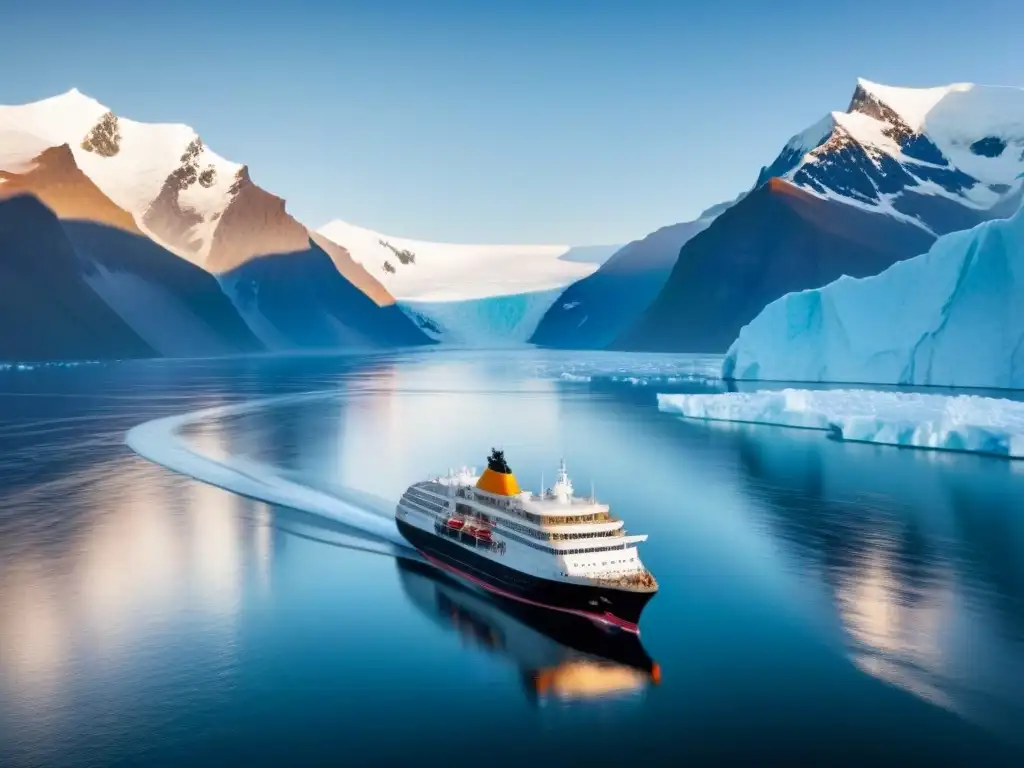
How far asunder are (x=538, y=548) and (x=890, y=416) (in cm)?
4171

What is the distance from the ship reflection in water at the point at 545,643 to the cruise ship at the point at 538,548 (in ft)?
1.42

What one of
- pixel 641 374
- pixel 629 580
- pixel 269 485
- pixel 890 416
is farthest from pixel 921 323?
pixel 629 580

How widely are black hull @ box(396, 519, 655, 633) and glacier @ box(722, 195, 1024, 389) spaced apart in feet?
223

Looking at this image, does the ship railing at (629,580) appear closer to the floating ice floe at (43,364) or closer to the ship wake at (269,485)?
the ship wake at (269,485)

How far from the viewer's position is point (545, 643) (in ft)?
84.9

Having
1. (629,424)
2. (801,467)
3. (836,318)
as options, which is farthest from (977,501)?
(836,318)

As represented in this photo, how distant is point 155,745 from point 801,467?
41104mm

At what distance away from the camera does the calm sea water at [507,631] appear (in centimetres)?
2000

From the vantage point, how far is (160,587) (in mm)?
29828

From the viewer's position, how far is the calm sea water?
20000 mm

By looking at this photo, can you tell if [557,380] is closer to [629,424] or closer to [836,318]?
[836,318]

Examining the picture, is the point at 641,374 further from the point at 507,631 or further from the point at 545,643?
the point at 545,643

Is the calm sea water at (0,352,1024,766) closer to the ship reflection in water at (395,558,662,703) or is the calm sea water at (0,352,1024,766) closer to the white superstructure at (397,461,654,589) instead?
the ship reflection in water at (395,558,662,703)

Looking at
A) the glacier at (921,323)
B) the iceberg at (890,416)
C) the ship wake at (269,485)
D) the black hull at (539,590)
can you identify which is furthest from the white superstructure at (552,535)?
the glacier at (921,323)
